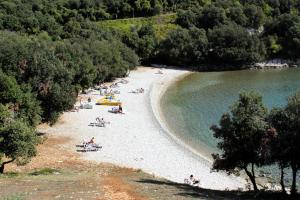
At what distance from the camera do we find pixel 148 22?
151 m

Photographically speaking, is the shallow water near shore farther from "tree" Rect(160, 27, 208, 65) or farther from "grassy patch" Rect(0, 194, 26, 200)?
"grassy patch" Rect(0, 194, 26, 200)

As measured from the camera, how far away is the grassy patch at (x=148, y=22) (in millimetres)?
143238

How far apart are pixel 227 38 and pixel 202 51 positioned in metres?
8.40

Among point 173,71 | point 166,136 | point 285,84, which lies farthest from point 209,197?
point 173,71

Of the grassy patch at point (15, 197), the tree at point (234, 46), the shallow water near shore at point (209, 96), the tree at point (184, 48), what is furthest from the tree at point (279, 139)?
the tree at point (234, 46)

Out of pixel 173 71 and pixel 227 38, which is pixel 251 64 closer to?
pixel 227 38

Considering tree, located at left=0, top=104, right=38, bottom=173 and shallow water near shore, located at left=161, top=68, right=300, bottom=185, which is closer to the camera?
tree, located at left=0, top=104, right=38, bottom=173

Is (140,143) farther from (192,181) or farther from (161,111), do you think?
(161,111)

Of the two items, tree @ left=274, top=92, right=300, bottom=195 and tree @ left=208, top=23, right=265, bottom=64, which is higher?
tree @ left=208, top=23, right=265, bottom=64

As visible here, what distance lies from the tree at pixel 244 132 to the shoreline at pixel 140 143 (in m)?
8.80

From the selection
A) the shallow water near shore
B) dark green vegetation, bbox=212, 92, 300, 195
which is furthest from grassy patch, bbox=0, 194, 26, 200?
the shallow water near shore

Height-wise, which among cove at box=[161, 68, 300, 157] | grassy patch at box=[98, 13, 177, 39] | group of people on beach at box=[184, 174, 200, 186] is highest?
grassy patch at box=[98, 13, 177, 39]

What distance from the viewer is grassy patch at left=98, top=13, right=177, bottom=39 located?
143238 millimetres

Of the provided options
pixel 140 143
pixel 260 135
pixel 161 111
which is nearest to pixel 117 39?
pixel 161 111
